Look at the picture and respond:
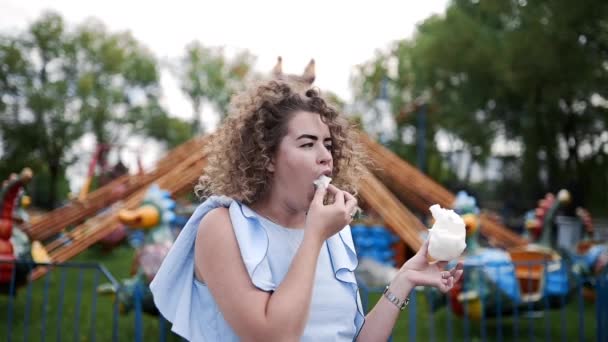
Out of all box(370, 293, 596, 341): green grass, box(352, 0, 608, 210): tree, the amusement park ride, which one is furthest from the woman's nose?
box(352, 0, 608, 210): tree

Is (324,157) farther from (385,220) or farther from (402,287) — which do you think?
(385,220)

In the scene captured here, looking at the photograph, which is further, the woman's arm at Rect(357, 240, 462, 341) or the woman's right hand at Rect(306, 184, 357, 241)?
the woman's arm at Rect(357, 240, 462, 341)

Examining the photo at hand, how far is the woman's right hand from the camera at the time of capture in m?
1.47

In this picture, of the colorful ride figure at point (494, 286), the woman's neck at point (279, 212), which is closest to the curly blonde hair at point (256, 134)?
the woman's neck at point (279, 212)

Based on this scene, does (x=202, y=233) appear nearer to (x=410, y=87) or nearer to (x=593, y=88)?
(x=593, y=88)

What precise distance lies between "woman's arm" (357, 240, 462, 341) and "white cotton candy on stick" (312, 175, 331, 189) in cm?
45

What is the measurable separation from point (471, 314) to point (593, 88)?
1350 centimetres

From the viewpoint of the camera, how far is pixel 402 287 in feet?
5.86

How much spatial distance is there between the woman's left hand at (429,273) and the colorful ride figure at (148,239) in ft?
14.8

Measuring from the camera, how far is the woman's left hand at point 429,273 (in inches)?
69.7

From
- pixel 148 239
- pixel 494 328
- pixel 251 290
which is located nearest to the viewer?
pixel 251 290

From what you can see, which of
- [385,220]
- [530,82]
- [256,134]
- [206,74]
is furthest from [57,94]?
[256,134]

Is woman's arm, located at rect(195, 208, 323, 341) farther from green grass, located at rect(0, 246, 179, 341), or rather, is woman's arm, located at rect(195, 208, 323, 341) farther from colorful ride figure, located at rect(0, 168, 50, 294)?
colorful ride figure, located at rect(0, 168, 50, 294)

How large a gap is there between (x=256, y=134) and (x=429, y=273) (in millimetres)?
698
